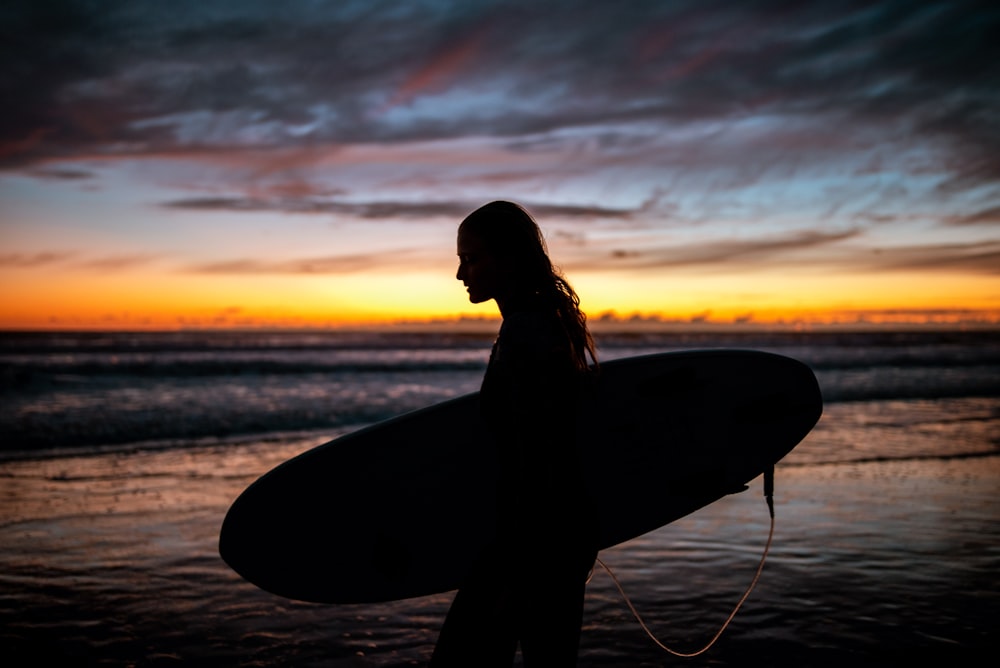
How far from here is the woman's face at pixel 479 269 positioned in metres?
1.71

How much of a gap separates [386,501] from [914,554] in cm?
388

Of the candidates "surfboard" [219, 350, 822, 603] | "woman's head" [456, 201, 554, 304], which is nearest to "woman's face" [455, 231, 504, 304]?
"woman's head" [456, 201, 554, 304]

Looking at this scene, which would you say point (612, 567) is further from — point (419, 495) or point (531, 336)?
point (531, 336)

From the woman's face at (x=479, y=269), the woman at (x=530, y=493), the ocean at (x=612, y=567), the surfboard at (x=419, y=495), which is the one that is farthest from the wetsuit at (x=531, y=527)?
the ocean at (x=612, y=567)

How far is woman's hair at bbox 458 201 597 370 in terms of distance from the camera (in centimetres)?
169

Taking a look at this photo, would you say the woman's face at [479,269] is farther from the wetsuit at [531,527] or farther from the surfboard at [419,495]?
the surfboard at [419,495]

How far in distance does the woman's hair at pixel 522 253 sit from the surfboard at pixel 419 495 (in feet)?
2.13

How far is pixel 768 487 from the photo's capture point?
109 inches

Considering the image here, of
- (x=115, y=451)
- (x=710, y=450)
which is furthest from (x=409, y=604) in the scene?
(x=115, y=451)

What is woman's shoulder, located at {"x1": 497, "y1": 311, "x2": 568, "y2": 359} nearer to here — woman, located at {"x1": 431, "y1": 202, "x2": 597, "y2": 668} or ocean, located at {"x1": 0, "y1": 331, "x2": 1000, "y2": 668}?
woman, located at {"x1": 431, "y1": 202, "x2": 597, "y2": 668}

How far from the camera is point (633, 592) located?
4.05 m

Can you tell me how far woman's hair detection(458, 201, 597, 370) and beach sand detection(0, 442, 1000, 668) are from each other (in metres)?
2.08

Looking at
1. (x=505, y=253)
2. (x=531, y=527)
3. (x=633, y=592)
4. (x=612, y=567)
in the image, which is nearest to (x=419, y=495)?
(x=531, y=527)

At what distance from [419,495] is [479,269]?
97 centimetres
